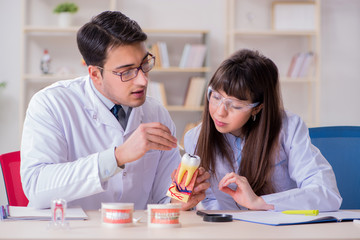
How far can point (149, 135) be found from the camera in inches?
63.0

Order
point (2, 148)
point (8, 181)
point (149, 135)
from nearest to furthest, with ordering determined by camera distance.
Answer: point (149, 135) < point (8, 181) < point (2, 148)

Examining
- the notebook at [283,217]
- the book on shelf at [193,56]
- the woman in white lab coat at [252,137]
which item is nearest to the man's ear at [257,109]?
the woman in white lab coat at [252,137]

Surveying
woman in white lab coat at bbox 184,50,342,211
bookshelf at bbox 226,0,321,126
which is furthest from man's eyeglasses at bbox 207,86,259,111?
bookshelf at bbox 226,0,321,126

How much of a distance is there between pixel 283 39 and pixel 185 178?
3.26m

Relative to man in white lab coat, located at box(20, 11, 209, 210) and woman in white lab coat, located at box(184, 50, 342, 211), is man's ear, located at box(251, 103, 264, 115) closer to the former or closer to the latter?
woman in white lab coat, located at box(184, 50, 342, 211)

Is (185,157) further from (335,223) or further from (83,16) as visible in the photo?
(83,16)

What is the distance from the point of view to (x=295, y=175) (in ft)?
6.27

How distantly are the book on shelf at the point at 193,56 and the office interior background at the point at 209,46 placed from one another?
0.29 feet

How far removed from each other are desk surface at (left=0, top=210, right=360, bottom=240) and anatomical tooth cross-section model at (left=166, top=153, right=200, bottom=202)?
122 millimetres

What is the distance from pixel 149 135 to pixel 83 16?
2.99 meters

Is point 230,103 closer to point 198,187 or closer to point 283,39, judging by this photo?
point 198,187

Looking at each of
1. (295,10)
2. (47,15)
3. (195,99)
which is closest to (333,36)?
(295,10)

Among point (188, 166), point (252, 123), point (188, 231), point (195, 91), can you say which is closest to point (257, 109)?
point (252, 123)

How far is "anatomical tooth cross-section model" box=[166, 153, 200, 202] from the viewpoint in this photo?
1533mm
